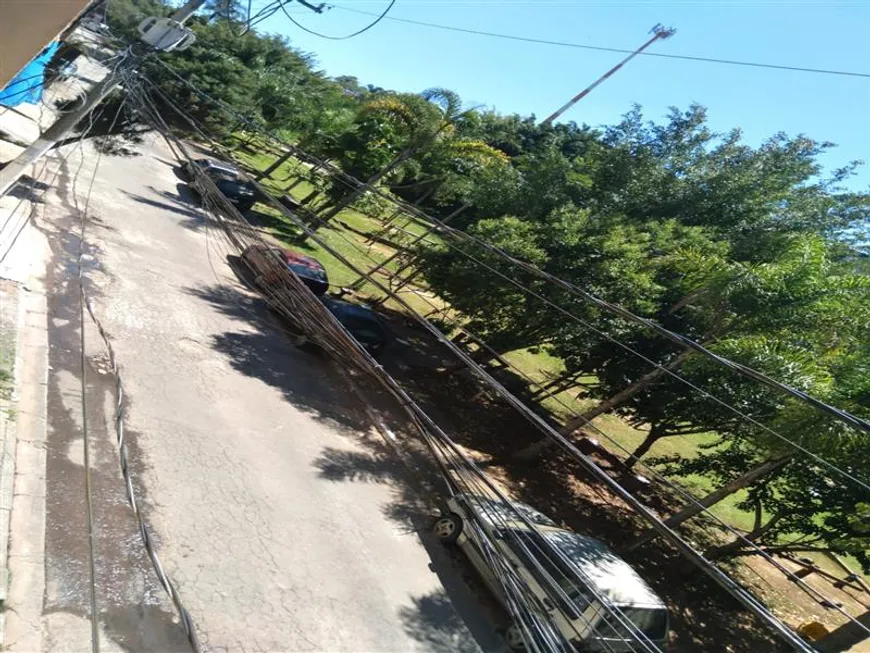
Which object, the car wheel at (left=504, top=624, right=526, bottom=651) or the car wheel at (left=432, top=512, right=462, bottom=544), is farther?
the car wheel at (left=432, top=512, right=462, bottom=544)

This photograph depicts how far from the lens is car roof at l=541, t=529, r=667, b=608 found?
7453 mm

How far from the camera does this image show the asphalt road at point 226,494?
5543 mm

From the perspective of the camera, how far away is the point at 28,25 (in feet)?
13.8

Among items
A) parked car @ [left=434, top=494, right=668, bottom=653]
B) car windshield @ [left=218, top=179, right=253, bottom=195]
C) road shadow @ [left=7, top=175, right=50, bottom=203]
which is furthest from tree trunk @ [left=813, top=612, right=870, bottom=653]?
car windshield @ [left=218, top=179, right=253, bottom=195]

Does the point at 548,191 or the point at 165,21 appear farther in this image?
the point at 548,191

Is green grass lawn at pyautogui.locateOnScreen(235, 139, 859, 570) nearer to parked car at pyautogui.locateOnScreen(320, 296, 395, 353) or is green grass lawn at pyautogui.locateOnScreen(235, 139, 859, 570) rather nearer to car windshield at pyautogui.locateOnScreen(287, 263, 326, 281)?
car windshield at pyautogui.locateOnScreen(287, 263, 326, 281)

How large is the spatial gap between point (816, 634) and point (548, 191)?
418 inches

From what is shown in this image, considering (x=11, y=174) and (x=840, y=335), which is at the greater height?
(x=840, y=335)

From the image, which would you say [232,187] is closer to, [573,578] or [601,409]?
[601,409]

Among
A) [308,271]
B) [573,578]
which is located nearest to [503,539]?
[573,578]

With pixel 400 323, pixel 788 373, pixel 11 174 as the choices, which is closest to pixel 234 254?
pixel 400 323

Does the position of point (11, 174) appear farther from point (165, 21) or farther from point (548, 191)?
point (548, 191)

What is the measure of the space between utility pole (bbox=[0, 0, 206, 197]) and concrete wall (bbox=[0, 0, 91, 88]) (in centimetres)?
157

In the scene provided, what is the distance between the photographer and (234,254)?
1692 cm
